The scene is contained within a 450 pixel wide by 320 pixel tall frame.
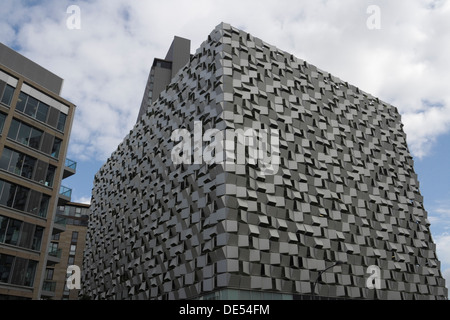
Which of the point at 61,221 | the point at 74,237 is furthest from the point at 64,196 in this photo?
the point at 74,237

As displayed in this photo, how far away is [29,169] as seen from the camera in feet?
146

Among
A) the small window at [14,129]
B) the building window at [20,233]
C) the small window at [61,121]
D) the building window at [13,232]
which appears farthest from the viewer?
the small window at [61,121]

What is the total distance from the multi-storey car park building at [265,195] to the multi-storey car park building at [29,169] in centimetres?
1205

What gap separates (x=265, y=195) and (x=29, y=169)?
82.1ft

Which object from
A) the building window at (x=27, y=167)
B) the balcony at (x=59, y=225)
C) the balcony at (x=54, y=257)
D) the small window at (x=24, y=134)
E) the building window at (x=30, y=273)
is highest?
the small window at (x=24, y=134)

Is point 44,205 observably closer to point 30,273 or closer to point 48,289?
point 30,273

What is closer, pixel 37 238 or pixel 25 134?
pixel 37 238

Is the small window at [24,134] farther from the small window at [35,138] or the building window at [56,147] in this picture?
the building window at [56,147]

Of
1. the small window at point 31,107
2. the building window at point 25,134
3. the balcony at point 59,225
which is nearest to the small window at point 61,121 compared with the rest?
the building window at point 25,134

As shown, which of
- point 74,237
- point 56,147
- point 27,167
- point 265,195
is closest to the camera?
point 265,195

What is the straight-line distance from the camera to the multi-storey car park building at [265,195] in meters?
39.8

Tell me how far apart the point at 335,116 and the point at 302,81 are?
657 cm

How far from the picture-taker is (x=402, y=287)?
48.9 metres

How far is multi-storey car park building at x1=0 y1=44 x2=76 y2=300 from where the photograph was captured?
4047 cm
